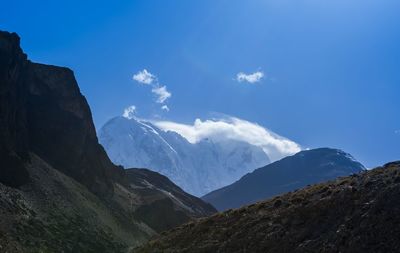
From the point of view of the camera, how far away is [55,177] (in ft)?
253

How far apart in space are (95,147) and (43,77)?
20.8 metres

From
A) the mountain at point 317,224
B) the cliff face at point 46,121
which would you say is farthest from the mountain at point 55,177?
the mountain at point 317,224

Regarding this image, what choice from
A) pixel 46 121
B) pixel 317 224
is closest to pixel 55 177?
pixel 46 121

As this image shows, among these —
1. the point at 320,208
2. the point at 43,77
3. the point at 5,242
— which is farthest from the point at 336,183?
the point at 43,77

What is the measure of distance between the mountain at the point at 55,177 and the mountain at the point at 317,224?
17.0m

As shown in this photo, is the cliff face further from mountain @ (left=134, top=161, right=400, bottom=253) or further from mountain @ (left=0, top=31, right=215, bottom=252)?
mountain @ (left=134, top=161, right=400, bottom=253)

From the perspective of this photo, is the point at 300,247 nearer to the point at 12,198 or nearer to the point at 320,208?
the point at 320,208

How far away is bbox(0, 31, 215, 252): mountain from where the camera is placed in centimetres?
5347

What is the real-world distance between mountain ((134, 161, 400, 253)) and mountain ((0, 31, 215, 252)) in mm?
17012

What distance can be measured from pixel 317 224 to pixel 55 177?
2259 inches

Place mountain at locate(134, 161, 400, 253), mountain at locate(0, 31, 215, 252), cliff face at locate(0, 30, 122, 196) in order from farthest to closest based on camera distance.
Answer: cliff face at locate(0, 30, 122, 196)
mountain at locate(0, 31, 215, 252)
mountain at locate(134, 161, 400, 253)

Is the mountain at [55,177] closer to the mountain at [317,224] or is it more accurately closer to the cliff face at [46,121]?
the cliff face at [46,121]

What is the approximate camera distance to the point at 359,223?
24719 mm

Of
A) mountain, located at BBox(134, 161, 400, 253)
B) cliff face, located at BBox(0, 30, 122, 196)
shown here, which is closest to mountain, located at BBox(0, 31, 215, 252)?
cliff face, located at BBox(0, 30, 122, 196)
